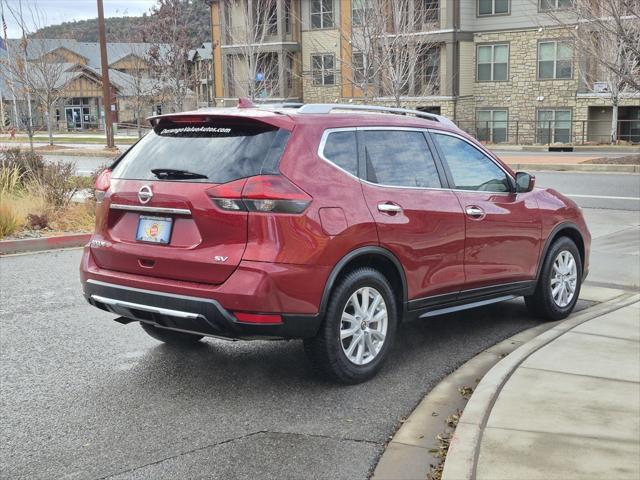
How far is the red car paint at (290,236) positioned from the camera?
474 cm

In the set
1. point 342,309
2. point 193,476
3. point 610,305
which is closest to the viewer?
point 193,476

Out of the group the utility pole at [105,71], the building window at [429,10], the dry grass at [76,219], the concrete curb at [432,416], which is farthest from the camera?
the building window at [429,10]

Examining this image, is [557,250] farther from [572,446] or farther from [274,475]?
[274,475]

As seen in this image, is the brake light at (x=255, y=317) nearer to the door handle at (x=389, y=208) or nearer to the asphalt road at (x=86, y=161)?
the door handle at (x=389, y=208)

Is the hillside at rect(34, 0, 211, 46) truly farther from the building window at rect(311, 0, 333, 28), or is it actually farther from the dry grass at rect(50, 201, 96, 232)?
the dry grass at rect(50, 201, 96, 232)

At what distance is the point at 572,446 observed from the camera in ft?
13.8

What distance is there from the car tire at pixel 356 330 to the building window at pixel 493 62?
37.4 m

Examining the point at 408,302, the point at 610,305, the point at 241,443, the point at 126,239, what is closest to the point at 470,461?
the point at 241,443

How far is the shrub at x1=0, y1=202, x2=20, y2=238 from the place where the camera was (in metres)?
10.8

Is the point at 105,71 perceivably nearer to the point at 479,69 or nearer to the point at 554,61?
the point at 479,69

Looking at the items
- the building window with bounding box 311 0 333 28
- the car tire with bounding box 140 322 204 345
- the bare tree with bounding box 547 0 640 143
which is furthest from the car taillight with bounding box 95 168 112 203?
the building window with bounding box 311 0 333 28

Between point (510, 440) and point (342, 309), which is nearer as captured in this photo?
point (510, 440)

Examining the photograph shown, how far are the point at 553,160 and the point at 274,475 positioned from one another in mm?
23296

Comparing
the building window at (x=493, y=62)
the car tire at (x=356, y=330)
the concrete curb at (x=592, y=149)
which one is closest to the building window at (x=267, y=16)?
the building window at (x=493, y=62)
